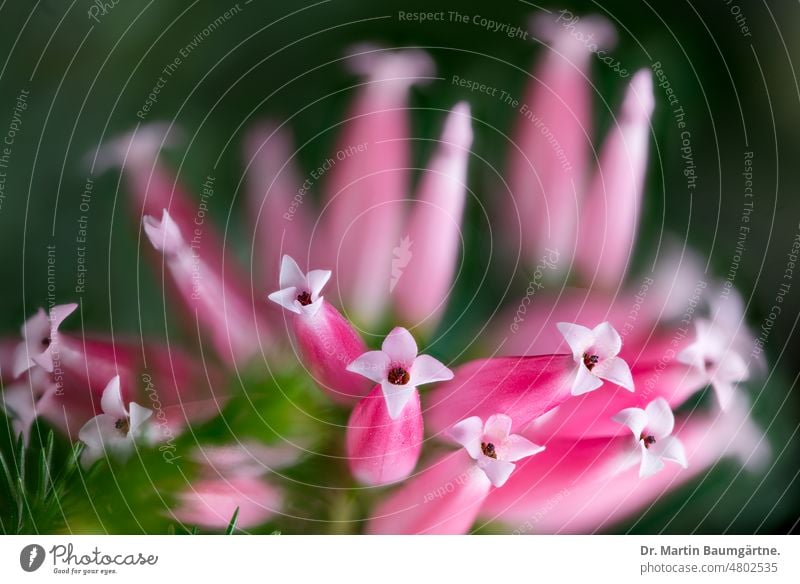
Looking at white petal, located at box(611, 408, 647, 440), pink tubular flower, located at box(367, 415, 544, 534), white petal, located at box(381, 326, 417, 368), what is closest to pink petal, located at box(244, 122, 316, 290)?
white petal, located at box(381, 326, 417, 368)

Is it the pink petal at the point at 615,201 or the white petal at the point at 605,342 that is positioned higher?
the pink petal at the point at 615,201

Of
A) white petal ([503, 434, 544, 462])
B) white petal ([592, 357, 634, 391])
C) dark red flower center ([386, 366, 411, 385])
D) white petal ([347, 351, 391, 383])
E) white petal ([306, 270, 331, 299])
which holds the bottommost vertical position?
white petal ([503, 434, 544, 462])

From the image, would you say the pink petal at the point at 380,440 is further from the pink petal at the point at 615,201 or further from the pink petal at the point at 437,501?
the pink petal at the point at 615,201

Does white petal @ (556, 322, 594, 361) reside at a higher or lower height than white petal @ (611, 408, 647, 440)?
higher

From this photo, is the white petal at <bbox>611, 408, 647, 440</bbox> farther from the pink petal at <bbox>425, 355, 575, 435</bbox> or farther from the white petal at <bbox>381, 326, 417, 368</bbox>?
the white petal at <bbox>381, 326, 417, 368</bbox>

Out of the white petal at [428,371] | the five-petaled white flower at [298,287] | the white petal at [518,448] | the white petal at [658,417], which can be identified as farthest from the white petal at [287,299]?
the white petal at [658,417]
